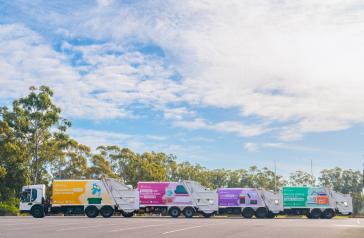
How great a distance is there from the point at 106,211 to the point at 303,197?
18.6m

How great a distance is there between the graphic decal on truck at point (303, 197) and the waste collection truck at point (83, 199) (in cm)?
1432

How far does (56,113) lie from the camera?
55562 mm

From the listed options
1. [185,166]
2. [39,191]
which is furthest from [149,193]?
[185,166]

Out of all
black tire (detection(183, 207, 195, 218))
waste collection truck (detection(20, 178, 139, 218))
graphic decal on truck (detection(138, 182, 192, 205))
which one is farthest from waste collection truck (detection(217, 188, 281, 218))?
waste collection truck (detection(20, 178, 139, 218))

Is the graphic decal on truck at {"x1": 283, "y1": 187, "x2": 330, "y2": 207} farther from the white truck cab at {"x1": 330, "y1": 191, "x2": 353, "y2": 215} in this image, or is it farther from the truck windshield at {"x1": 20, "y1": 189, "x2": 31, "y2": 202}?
the truck windshield at {"x1": 20, "y1": 189, "x2": 31, "y2": 202}

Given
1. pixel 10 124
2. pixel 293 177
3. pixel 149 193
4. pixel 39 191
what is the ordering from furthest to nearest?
1. pixel 293 177
2. pixel 10 124
3. pixel 149 193
4. pixel 39 191

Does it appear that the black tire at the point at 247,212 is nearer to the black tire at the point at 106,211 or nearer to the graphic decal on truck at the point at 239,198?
the graphic decal on truck at the point at 239,198

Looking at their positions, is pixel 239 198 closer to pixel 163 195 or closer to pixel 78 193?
pixel 163 195

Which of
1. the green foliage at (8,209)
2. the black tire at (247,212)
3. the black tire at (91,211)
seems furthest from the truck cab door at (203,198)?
the green foliage at (8,209)

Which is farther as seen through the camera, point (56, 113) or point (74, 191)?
point (56, 113)

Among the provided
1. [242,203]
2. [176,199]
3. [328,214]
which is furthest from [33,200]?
[328,214]

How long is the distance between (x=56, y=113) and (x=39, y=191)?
1693cm

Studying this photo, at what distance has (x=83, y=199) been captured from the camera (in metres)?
40.9

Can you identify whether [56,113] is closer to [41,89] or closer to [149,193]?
[41,89]
